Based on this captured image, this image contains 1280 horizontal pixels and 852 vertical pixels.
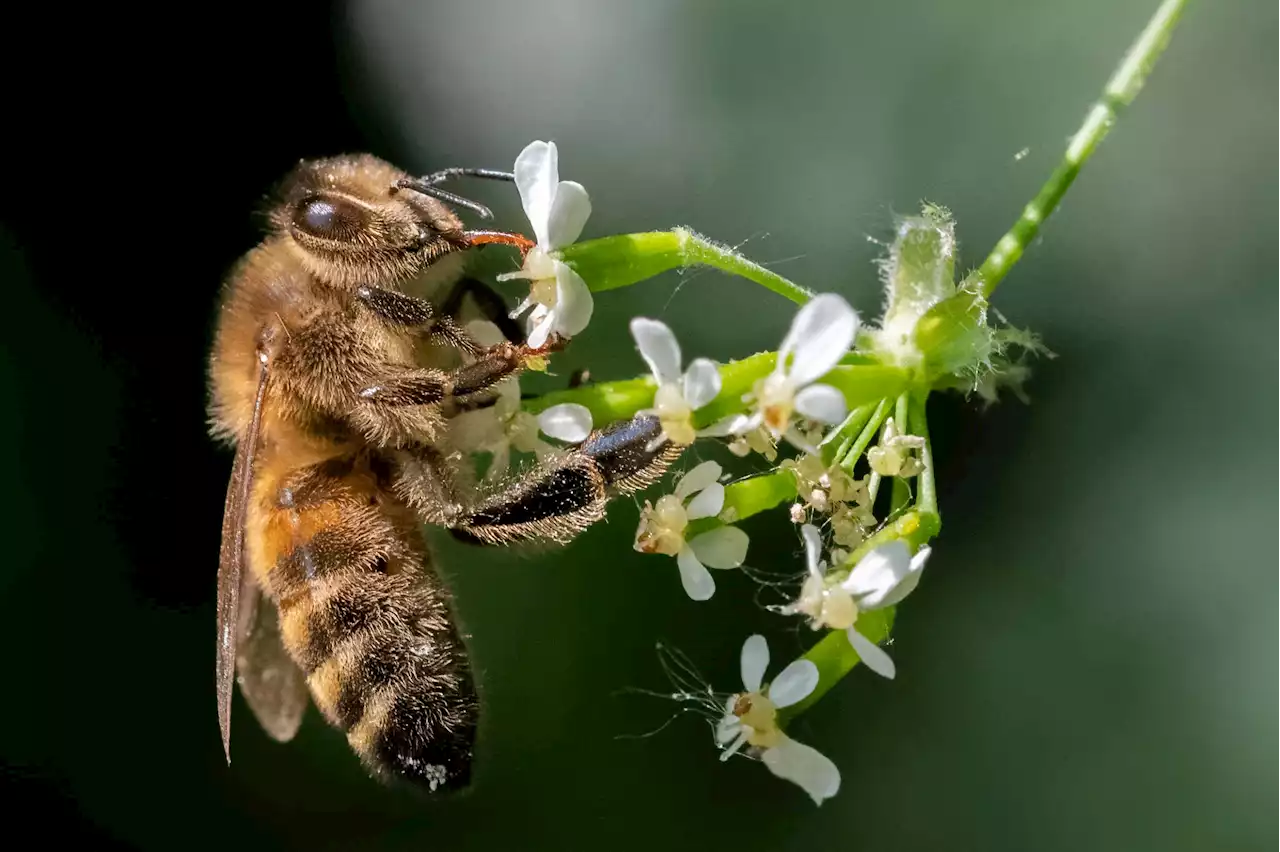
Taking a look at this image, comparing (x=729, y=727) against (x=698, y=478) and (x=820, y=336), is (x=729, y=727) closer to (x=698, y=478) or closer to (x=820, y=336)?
(x=698, y=478)

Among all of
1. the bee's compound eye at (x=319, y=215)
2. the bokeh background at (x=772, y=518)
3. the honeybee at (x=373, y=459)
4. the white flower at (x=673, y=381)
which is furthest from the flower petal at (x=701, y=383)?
the bokeh background at (x=772, y=518)

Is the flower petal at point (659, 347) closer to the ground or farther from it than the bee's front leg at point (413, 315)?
farther from it

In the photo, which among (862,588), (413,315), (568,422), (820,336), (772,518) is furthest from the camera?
(772,518)

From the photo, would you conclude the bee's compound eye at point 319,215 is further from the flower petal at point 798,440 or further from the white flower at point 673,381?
the flower petal at point 798,440

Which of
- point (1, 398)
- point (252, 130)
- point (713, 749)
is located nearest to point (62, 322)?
point (1, 398)

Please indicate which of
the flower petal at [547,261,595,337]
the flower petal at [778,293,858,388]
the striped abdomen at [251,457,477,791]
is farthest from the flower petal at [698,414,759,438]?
the striped abdomen at [251,457,477,791]

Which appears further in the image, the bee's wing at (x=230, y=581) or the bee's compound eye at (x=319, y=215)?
the bee's compound eye at (x=319, y=215)

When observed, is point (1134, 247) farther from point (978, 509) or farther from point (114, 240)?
point (114, 240)

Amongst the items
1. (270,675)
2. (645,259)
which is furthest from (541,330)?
(270,675)
